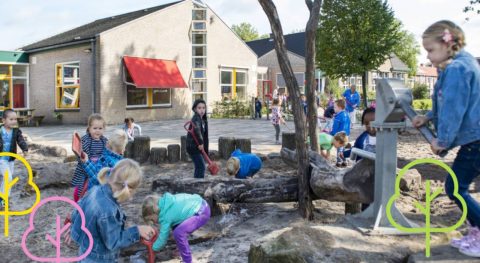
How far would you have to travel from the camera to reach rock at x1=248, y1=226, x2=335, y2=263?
3.31 metres

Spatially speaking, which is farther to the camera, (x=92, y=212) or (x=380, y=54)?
(x=380, y=54)

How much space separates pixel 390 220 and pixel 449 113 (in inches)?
41.7

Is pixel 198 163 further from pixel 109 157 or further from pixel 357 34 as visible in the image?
pixel 357 34

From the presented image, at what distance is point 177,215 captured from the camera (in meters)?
4.14

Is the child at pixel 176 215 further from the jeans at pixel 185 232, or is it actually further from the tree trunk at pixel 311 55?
the tree trunk at pixel 311 55

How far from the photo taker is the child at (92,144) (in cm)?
529

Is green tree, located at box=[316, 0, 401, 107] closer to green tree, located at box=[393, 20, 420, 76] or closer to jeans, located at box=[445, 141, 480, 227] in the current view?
jeans, located at box=[445, 141, 480, 227]

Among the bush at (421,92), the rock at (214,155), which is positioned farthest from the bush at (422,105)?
the rock at (214,155)

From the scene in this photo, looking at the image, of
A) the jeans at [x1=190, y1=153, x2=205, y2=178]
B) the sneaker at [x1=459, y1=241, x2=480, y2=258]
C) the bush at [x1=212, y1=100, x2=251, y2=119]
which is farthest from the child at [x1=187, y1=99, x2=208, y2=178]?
the bush at [x1=212, y1=100, x2=251, y2=119]

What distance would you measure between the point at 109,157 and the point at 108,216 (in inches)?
85.4

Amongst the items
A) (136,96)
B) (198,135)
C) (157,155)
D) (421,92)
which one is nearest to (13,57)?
(136,96)

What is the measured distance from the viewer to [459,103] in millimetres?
2984

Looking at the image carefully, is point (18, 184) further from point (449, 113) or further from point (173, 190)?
point (449, 113)

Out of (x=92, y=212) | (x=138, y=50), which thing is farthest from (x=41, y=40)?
(x=92, y=212)
